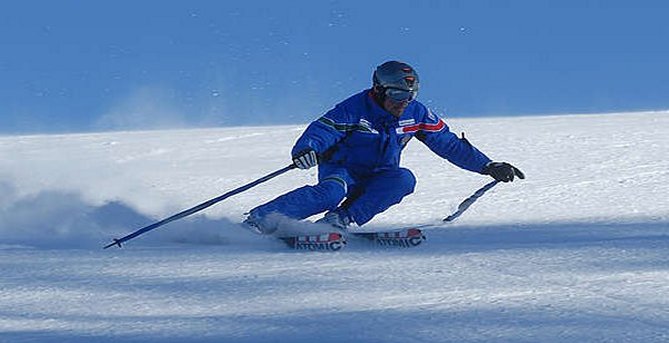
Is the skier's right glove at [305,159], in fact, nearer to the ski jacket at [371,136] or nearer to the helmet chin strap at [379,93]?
the ski jacket at [371,136]

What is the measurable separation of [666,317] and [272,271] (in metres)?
1.89

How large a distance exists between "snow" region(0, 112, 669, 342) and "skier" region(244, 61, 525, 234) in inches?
12.4

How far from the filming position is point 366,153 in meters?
7.06

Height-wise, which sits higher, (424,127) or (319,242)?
(424,127)

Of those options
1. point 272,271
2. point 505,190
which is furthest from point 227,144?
point 272,271

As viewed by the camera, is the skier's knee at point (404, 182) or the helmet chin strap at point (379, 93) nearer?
the helmet chin strap at point (379, 93)

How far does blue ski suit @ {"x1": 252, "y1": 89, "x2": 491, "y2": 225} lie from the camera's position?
22.4ft

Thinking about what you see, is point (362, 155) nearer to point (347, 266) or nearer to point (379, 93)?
point (379, 93)

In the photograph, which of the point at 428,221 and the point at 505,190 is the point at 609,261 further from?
the point at 505,190

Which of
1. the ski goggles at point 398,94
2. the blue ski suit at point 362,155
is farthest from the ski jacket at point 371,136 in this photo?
the ski goggles at point 398,94

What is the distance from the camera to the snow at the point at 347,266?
4.15 metres

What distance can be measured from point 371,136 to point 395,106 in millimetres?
235

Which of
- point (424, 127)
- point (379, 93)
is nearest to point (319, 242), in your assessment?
point (379, 93)

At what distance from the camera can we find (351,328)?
4133 mm
